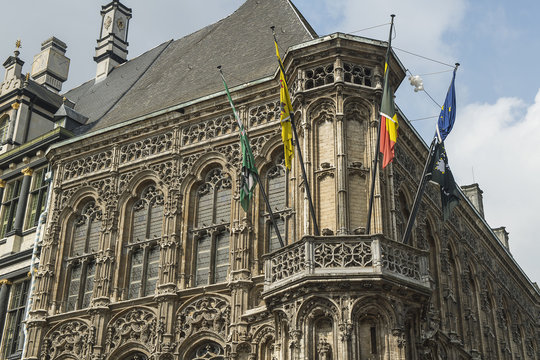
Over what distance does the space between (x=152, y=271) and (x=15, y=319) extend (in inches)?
248

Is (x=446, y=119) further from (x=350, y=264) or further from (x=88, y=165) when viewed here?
(x=88, y=165)

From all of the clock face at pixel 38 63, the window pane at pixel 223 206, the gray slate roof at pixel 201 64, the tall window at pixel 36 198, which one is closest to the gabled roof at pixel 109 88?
the gray slate roof at pixel 201 64

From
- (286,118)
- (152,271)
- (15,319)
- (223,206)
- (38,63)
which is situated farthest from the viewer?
(38,63)

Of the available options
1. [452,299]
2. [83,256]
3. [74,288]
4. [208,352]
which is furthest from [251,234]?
[452,299]

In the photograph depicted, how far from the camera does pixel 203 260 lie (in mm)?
25031

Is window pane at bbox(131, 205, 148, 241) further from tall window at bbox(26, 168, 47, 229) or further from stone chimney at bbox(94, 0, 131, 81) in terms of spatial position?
stone chimney at bbox(94, 0, 131, 81)

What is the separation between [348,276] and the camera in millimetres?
19656

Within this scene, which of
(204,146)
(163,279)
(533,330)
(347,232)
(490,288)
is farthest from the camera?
(533,330)

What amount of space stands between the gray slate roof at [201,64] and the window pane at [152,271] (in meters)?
5.65

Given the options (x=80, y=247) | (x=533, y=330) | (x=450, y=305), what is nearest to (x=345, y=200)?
(x=450, y=305)

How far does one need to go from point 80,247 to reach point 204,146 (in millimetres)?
5674

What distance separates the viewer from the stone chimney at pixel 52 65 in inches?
1572

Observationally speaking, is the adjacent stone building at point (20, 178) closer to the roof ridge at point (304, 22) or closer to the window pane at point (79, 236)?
the window pane at point (79, 236)

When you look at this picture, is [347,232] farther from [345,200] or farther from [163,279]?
[163,279]
